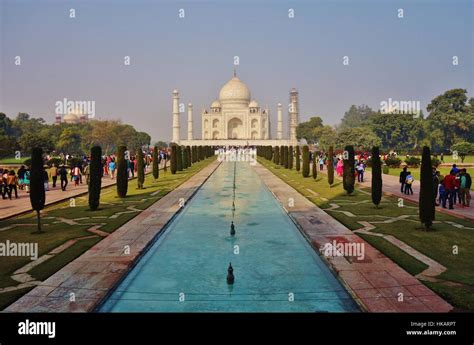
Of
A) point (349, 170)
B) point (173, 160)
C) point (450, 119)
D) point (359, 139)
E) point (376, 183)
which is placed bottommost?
point (376, 183)

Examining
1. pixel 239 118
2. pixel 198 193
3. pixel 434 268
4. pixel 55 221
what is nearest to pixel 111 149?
pixel 239 118

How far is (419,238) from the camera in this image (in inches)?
307

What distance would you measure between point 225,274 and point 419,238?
386 cm

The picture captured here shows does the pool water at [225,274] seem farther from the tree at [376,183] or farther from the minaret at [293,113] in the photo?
the minaret at [293,113]

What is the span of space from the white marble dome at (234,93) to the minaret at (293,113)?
819 cm

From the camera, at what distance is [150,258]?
692 centimetres

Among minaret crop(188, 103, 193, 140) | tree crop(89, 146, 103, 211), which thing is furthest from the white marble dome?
tree crop(89, 146, 103, 211)

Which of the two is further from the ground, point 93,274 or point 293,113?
point 293,113

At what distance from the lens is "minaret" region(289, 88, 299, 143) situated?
76.4 meters

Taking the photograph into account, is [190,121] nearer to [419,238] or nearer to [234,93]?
[234,93]

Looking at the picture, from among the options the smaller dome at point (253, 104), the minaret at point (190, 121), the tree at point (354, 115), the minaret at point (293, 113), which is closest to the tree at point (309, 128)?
the minaret at point (293, 113)

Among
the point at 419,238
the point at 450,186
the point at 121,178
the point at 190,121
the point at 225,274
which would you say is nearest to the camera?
the point at 225,274

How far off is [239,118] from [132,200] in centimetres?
6519

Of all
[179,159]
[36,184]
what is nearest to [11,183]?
[36,184]
